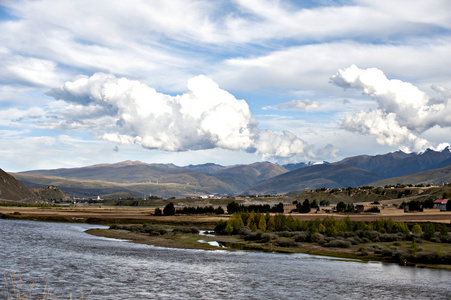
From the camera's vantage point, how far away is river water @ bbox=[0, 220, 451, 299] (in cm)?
4281

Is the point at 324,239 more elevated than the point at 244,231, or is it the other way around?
the point at 244,231

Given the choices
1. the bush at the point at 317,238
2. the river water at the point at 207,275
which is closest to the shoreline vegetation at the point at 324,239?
the bush at the point at 317,238

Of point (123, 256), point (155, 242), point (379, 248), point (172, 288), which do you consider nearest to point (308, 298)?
point (172, 288)

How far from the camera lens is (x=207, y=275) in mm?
51781

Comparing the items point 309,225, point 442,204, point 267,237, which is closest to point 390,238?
point 309,225

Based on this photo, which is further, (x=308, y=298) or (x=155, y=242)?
(x=155, y=242)

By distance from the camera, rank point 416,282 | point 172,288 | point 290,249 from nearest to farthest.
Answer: point 172,288 → point 416,282 → point 290,249

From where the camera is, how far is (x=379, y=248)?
243 feet

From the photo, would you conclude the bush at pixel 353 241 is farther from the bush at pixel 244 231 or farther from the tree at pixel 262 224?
the tree at pixel 262 224

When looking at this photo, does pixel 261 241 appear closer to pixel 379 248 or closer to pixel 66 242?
pixel 379 248

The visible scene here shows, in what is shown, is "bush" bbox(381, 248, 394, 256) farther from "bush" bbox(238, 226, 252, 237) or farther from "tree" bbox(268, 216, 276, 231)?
"tree" bbox(268, 216, 276, 231)

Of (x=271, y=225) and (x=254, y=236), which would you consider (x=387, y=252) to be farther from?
(x=271, y=225)

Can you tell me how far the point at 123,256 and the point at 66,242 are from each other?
20.5 metres

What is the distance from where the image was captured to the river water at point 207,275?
42812 mm
